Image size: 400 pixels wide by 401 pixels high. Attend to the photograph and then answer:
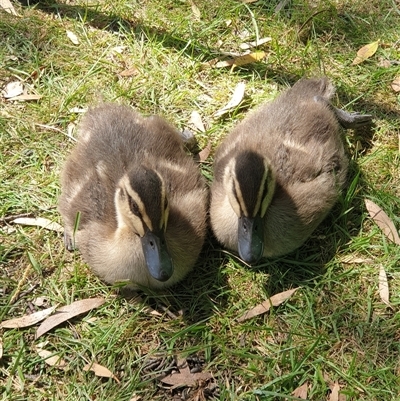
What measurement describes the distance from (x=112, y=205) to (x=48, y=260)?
2.11 ft

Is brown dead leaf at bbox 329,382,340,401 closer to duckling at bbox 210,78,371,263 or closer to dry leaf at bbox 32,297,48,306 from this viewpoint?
duckling at bbox 210,78,371,263

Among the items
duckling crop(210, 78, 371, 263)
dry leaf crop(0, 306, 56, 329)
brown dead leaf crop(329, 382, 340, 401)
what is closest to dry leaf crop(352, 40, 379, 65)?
duckling crop(210, 78, 371, 263)

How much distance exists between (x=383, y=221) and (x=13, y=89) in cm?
265

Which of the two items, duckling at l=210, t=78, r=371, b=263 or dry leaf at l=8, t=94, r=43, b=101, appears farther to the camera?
dry leaf at l=8, t=94, r=43, b=101

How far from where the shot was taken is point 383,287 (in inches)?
136

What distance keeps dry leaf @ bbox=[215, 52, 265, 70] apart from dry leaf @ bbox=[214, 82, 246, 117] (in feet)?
0.63

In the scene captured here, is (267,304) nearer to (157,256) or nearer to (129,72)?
(157,256)

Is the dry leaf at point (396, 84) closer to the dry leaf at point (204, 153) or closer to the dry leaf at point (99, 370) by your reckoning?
the dry leaf at point (204, 153)

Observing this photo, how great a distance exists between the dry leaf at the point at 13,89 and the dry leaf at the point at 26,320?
1.67 m

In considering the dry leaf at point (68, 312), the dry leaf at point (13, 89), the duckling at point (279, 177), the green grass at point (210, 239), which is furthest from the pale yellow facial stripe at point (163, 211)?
the dry leaf at point (13, 89)

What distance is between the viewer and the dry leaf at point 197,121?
13.7 feet

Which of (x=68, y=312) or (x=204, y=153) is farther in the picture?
(x=204, y=153)

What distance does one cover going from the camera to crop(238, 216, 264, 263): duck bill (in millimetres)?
3139

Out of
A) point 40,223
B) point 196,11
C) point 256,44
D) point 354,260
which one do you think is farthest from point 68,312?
point 196,11
